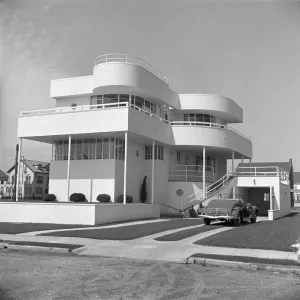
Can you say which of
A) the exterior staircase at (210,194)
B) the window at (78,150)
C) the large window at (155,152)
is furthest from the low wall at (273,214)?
the window at (78,150)

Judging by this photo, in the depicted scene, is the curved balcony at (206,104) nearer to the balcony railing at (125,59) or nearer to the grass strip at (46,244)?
the balcony railing at (125,59)

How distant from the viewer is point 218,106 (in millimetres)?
35438

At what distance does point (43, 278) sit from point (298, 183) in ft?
367

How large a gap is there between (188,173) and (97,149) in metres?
9.93

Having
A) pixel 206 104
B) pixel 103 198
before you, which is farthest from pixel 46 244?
pixel 206 104

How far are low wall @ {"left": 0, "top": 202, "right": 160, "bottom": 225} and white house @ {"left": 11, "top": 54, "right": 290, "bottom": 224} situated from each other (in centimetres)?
186

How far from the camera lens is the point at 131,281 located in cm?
871

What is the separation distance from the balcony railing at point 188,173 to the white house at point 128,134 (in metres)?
0.09

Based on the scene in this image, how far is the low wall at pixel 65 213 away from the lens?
22656mm

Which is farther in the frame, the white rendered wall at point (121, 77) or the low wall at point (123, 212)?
the white rendered wall at point (121, 77)

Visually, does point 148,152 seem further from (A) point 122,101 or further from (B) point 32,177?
(B) point 32,177

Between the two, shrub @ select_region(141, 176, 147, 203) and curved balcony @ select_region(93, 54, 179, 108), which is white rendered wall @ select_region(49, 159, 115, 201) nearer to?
shrub @ select_region(141, 176, 147, 203)

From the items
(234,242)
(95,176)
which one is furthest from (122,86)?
(234,242)

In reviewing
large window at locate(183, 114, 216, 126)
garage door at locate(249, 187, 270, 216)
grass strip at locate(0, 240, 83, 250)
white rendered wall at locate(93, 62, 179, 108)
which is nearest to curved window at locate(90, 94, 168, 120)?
white rendered wall at locate(93, 62, 179, 108)
